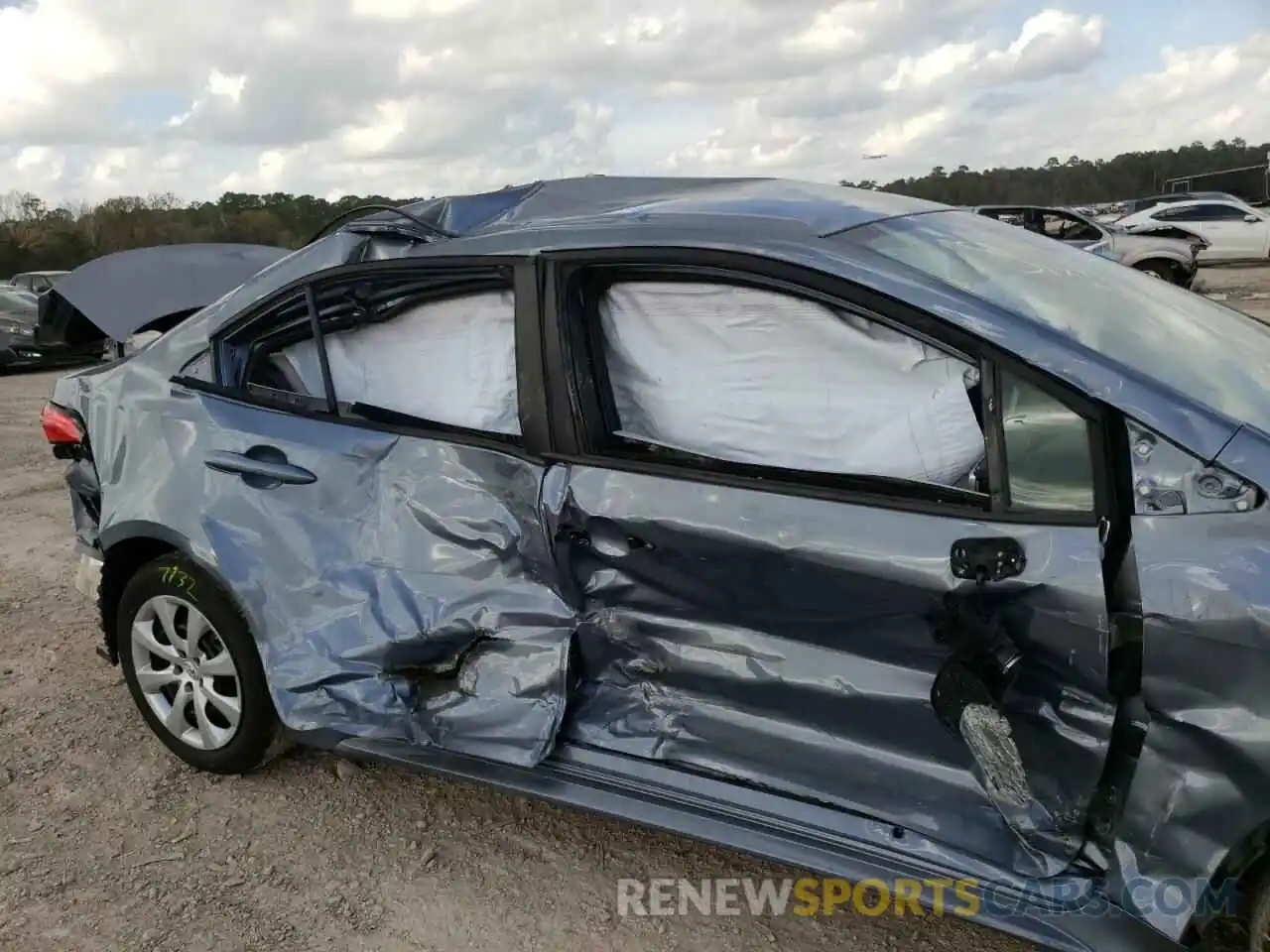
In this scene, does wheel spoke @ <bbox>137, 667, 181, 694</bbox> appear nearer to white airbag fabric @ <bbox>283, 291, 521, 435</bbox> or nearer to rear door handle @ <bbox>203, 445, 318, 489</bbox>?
rear door handle @ <bbox>203, 445, 318, 489</bbox>

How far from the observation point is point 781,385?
7.64 ft

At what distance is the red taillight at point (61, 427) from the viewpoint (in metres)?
3.28

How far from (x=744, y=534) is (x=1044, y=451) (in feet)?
2.04

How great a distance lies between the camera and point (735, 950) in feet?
7.70

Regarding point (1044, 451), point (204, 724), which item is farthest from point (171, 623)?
point (1044, 451)

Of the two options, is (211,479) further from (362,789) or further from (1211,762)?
(1211,762)

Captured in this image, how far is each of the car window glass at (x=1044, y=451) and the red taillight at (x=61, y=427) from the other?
112 inches

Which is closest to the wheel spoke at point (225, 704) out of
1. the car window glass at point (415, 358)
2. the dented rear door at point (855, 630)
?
the car window glass at point (415, 358)

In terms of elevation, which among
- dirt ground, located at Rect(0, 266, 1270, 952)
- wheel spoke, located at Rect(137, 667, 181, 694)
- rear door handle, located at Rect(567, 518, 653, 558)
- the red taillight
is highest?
the red taillight

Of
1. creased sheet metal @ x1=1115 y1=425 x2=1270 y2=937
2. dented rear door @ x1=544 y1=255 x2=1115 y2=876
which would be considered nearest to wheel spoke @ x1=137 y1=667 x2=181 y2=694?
dented rear door @ x1=544 y1=255 x2=1115 y2=876

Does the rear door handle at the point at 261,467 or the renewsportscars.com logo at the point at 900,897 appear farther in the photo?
the rear door handle at the point at 261,467

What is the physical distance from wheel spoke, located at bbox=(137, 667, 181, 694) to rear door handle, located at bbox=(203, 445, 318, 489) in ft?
2.30

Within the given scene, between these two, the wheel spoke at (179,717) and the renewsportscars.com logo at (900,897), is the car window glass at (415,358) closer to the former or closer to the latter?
the wheel spoke at (179,717)

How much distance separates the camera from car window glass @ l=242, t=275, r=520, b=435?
2.59 meters
